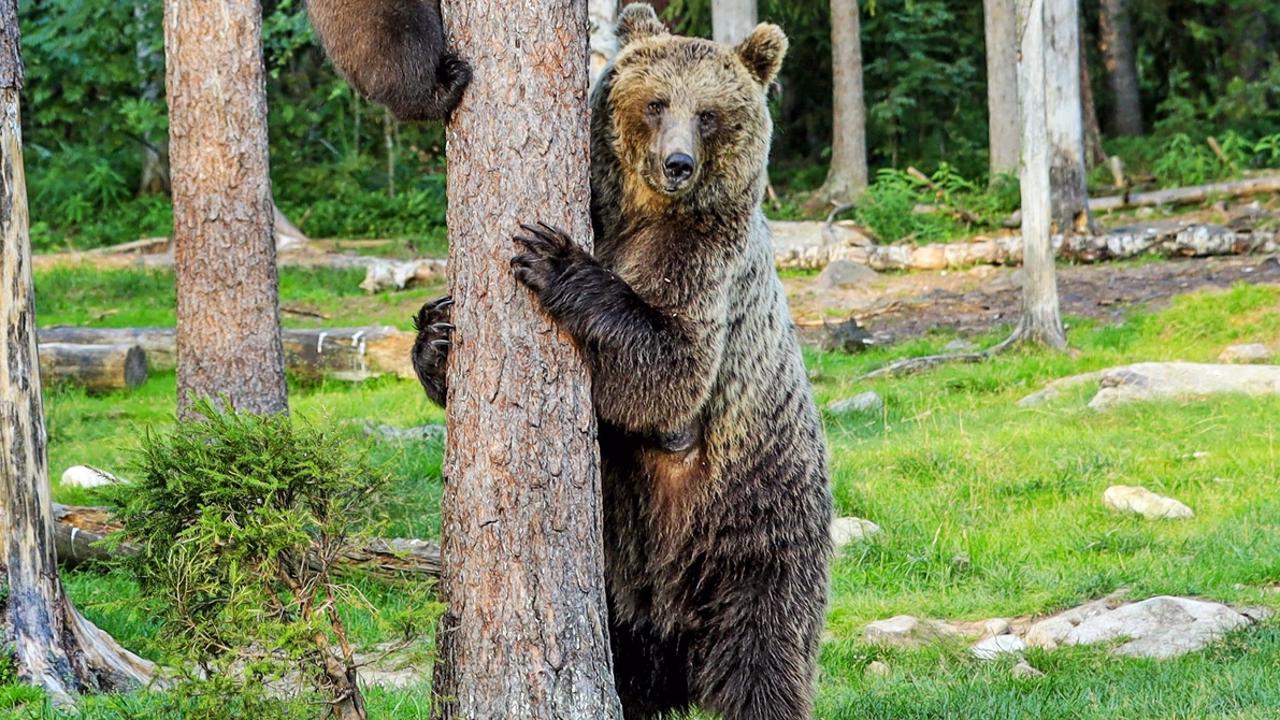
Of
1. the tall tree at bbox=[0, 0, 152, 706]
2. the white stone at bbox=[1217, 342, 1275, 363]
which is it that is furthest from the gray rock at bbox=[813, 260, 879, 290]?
the tall tree at bbox=[0, 0, 152, 706]

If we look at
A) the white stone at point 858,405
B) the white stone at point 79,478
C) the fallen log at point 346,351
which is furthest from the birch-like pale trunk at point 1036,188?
the white stone at point 79,478

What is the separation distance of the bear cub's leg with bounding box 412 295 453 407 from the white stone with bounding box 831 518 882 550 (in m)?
3.62

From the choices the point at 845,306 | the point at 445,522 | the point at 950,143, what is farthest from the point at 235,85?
the point at 950,143

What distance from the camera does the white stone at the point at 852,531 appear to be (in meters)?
7.70

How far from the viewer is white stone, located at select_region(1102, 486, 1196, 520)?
7.80 m

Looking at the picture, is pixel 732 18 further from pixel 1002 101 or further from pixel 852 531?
pixel 852 531

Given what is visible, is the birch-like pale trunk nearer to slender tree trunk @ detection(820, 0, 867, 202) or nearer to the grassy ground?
the grassy ground

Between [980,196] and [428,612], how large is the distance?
16353 millimetres

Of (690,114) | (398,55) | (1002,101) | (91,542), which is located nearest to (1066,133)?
(1002,101)

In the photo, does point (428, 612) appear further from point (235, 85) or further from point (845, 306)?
point (845, 306)

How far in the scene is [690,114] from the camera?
15.9 ft

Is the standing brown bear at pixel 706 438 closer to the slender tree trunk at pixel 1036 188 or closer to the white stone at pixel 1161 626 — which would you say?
the white stone at pixel 1161 626

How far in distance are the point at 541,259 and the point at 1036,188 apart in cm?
864

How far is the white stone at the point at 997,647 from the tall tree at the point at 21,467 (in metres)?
3.57
